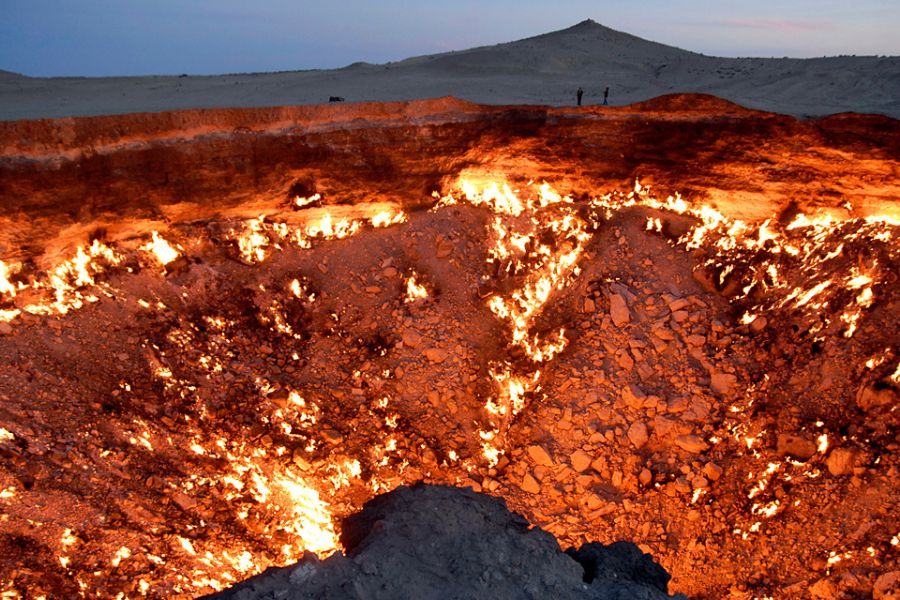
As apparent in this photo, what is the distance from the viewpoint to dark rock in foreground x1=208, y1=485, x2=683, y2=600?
370 centimetres

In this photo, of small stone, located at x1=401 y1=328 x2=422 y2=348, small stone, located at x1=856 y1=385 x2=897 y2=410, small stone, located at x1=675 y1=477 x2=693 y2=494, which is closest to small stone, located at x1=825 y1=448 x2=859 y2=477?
small stone, located at x1=856 y1=385 x2=897 y2=410

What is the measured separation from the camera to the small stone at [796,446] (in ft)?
17.7

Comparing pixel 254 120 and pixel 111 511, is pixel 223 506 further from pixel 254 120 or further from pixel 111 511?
pixel 254 120

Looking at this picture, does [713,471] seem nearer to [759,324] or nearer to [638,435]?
[638,435]

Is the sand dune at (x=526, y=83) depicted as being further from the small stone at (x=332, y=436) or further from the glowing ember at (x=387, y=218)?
the small stone at (x=332, y=436)

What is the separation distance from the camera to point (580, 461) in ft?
19.3

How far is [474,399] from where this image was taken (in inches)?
249

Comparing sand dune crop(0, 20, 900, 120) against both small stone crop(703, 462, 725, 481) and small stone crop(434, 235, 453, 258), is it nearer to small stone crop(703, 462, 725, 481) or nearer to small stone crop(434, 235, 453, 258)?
small stone crop(434, 235, 453, 258)

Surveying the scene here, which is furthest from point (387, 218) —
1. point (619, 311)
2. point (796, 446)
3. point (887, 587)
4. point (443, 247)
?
point (887, 587)

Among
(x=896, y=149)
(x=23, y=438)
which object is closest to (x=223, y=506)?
(x=23, y=438)

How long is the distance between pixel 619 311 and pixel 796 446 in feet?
6.81

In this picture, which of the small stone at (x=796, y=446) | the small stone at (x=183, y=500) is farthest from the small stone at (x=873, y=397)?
the small stone at (x=183, y=500)

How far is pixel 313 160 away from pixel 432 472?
358 centimetres

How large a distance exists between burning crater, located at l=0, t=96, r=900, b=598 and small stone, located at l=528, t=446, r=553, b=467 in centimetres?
4
